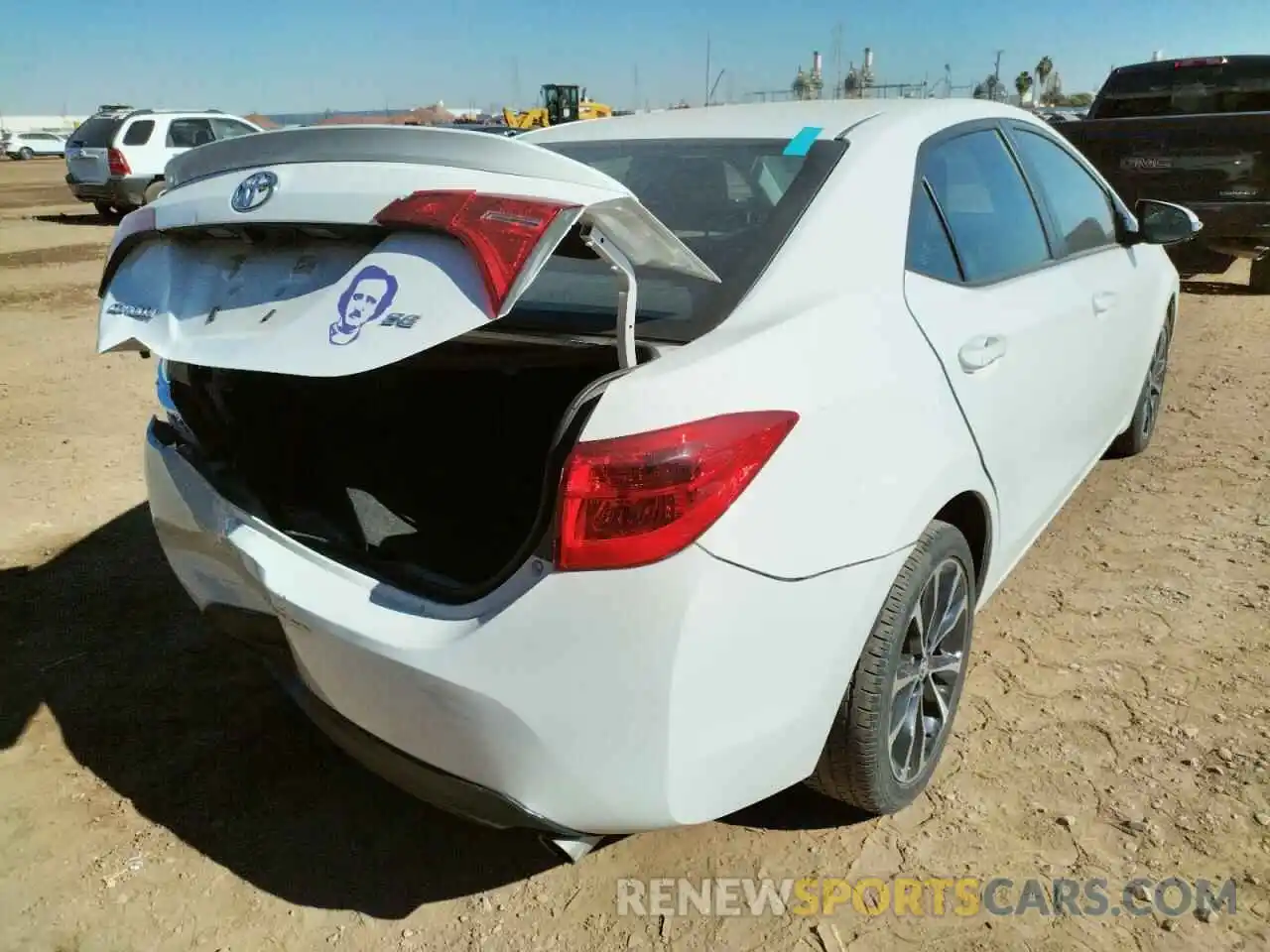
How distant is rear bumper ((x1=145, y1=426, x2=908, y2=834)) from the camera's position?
1639 mm

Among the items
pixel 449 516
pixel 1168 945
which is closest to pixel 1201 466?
pixel 1168 945

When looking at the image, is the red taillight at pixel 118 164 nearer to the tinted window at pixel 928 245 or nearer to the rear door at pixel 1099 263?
the rear door at pixel 1099 263

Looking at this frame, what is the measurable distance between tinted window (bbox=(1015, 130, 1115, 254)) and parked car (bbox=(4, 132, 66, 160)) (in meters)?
56.2

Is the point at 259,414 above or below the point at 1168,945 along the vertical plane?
above

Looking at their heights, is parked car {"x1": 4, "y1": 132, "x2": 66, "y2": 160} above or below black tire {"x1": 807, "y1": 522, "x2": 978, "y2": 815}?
below

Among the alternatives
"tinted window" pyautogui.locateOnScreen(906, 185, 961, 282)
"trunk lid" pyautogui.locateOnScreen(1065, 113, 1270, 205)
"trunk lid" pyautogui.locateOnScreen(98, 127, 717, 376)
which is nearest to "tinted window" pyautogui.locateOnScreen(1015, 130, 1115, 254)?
"tinted window" pyautogui.locateOnScreen(906, 185, 961, 282)

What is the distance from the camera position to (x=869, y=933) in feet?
6.78

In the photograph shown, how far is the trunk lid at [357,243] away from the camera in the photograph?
158cm

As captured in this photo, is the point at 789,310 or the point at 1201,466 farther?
the point at 1201,466

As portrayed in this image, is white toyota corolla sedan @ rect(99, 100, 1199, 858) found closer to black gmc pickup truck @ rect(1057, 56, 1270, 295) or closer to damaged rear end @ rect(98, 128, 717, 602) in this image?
damaged rear end @ rect(98, 128, 717, 602)

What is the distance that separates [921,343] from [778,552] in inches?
27.7

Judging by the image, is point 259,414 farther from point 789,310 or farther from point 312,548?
point 789,310

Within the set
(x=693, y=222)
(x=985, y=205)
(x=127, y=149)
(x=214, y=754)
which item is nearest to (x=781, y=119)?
(x=693, y=222)

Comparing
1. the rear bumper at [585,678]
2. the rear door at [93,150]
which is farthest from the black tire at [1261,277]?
the rear door at [93,150]
